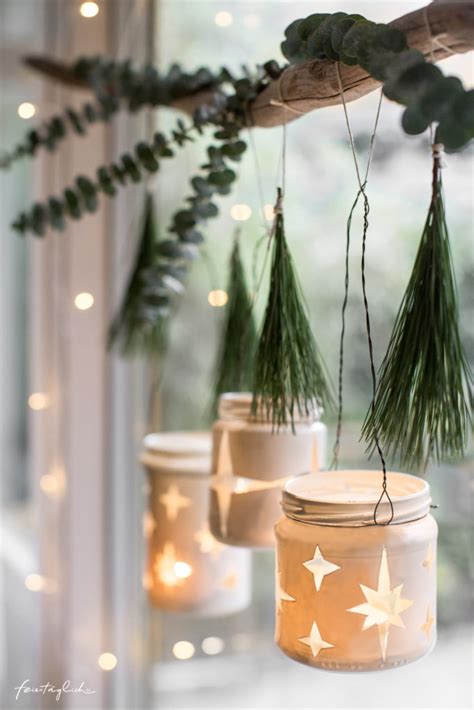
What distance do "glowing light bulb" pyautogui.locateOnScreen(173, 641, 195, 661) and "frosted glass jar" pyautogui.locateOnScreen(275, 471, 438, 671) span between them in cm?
77

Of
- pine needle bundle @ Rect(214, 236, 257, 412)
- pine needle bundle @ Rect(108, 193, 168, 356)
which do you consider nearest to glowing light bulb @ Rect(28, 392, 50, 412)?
pine needle bundle @ Rect(108, 193, 168, 356)

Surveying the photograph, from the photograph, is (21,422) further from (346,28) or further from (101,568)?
(346,28)

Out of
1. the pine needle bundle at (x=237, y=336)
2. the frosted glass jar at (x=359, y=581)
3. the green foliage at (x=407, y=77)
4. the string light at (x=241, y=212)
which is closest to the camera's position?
the green foliage at (x=407, y=77)

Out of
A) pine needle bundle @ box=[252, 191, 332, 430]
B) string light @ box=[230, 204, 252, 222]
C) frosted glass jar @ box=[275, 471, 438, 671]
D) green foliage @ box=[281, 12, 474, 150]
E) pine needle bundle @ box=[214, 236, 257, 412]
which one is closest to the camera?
green foliage @ box=[281, 12, 474, 150]

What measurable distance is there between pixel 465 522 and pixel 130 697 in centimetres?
84

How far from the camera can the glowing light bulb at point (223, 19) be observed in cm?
121

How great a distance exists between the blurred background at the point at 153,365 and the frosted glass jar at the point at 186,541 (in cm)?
21

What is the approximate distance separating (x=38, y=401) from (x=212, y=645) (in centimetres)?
58

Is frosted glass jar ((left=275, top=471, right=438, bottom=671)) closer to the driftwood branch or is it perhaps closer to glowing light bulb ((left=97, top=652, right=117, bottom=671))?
the driftwood branch

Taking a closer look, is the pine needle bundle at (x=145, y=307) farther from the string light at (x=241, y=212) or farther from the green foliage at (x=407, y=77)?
the green foliage at (x=407, y=77)

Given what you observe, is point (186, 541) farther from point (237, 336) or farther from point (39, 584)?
point (39, 584)

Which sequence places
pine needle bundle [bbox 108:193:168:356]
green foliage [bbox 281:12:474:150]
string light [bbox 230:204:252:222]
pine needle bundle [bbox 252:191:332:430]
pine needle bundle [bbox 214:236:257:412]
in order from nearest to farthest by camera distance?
green foliage [bbox 281:12:474:150], pine needle bundle [bbox 252:191:332:430], pine needle bundle [bbox 214:236:257:412], pine needle bundle [bbox 108:193:168:356], string light [bbox 230:204:252:222]

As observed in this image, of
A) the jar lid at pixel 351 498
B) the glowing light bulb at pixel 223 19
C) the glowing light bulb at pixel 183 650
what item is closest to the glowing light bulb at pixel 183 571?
the jar lid at pixel 351 498

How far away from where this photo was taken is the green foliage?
48 cm
